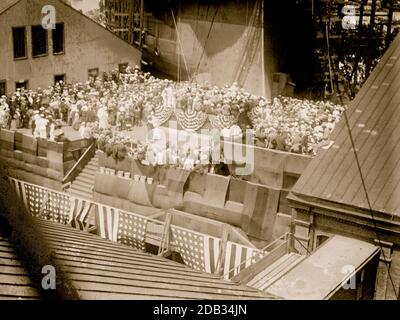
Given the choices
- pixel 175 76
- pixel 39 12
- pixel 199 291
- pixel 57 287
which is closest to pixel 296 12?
pixel 175 76

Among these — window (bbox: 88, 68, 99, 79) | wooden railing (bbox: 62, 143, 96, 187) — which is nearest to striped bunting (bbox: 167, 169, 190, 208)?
wooden railing (bbox: 62, 143, 96, 187)

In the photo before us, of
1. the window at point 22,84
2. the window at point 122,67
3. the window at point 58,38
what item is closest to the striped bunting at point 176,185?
the window at point 22,84

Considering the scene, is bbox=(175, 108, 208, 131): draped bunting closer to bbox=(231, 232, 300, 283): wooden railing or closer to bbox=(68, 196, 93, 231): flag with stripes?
bbox=(68, 196, 93, 231): flag with stripes

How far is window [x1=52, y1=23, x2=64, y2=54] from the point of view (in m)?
39.5

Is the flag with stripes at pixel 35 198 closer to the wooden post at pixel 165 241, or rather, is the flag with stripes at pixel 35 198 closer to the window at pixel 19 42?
the wooden post at pixel 165 241

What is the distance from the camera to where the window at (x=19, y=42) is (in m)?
37.2

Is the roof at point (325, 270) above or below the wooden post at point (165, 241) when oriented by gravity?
above

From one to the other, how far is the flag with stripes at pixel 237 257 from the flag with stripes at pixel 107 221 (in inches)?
208

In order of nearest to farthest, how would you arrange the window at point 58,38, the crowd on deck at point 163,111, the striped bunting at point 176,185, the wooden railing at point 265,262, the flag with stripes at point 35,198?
the wooden railing at point 265,262
the striped bunting at point 176,185
the flag with stripes at point 35,198
the crowd on deck at point 163,111
the window at point 58,38

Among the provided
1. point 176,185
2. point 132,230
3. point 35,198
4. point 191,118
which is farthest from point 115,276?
point 191,118

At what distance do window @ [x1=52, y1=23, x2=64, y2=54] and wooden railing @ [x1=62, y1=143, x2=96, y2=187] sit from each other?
478 inches

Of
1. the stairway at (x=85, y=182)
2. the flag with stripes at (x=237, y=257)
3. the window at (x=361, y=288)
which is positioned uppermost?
the window at (x=361, y=288)
